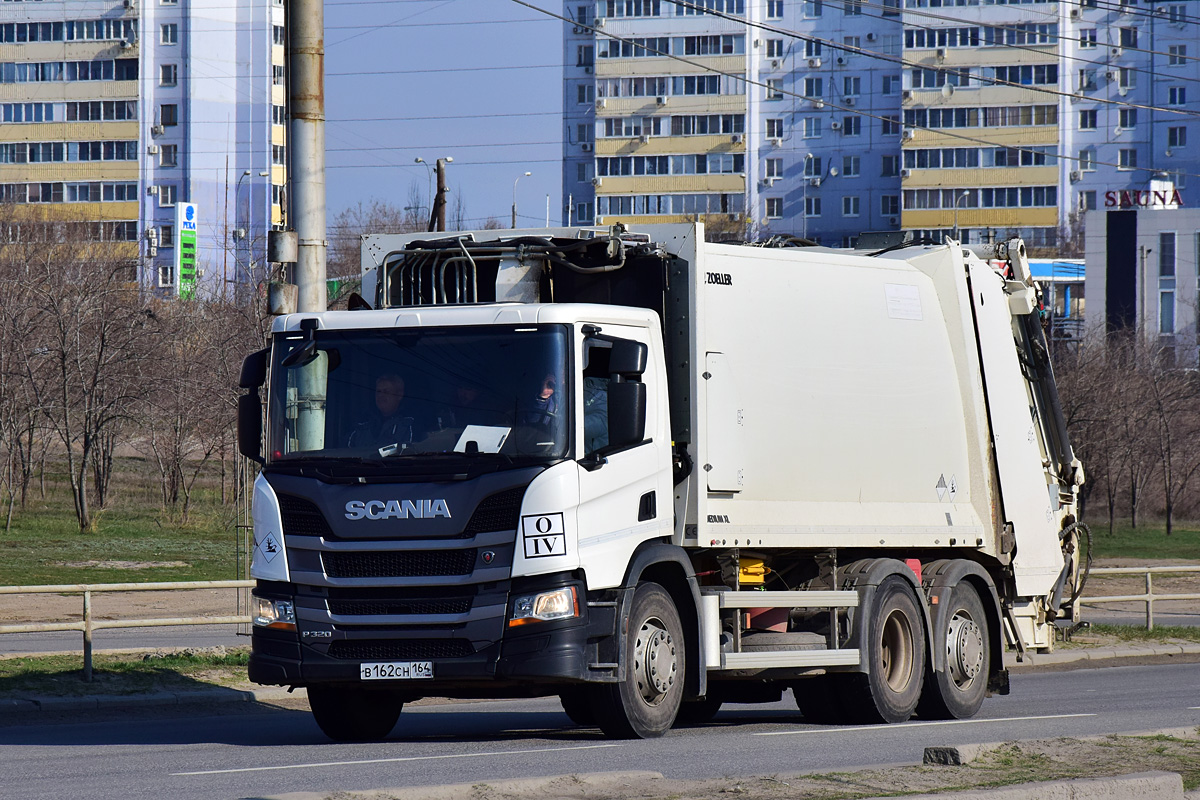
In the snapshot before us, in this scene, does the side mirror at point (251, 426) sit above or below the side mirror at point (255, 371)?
below

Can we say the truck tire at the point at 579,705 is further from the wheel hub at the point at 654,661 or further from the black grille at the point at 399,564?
the black grille at the point at 399,564

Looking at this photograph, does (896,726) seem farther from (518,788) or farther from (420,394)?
(518,788)

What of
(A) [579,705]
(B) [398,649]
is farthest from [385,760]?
(A) [579,705]

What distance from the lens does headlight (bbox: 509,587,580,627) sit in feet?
32.1

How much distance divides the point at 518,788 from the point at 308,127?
8.37 m

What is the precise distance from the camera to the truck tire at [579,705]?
34.4ft

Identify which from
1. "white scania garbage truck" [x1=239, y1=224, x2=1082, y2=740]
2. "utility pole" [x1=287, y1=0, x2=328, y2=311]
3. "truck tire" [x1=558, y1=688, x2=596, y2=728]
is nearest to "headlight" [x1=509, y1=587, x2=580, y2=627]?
"white scania garbage truck" [x1=239, y1=224, x2=1082, y2=740]

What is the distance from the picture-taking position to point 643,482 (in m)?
10.5

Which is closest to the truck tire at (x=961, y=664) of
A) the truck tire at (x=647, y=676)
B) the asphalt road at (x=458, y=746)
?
the asphalt road at (x=458, y=746)

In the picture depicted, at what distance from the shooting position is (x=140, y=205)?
4097 inches

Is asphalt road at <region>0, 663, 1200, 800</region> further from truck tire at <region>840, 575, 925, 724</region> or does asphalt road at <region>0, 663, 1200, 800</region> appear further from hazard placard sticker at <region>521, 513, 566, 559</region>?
hazard placard sticker at <region>521, 513, 566, 559</region>

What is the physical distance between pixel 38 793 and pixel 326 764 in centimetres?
164

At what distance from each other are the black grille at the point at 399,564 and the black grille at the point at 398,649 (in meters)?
0.41

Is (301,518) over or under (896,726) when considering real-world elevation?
over
